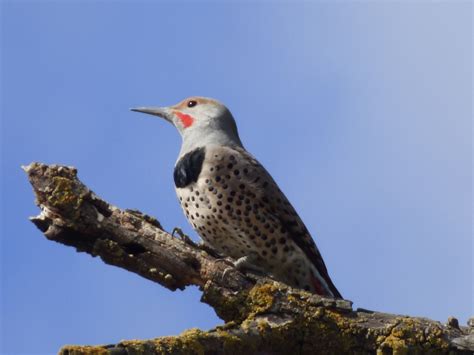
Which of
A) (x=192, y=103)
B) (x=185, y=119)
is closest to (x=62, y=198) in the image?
(x=185, y=119)

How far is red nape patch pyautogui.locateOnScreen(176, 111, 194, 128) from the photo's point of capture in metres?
7.58

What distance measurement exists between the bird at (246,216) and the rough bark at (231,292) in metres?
0.94

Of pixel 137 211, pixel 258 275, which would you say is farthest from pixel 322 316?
pixel 137 211

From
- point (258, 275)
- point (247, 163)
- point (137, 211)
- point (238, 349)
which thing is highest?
point (247, 163)

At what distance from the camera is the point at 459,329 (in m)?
5.03

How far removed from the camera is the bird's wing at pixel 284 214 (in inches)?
262

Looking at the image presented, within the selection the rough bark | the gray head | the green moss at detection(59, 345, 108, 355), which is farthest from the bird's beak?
the green moss at detection(59, 345, 108, 355)

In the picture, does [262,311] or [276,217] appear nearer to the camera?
[262,311]

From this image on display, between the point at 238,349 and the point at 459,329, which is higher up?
the point at 459,329

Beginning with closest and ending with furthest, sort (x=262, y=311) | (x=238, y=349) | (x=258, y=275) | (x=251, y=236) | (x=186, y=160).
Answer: (x=238, y=349) → (x=262, y=311) → (x=258, y=275) → (x=251, y=236) → (x=186, y=160)

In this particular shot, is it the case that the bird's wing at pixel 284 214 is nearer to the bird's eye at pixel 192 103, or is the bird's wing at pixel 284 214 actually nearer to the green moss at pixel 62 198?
the bird's eye at pixel 192 103

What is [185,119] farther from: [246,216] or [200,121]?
[246,216]

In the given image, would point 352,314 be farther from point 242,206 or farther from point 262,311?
point 242,206

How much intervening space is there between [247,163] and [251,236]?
0.69 metres
